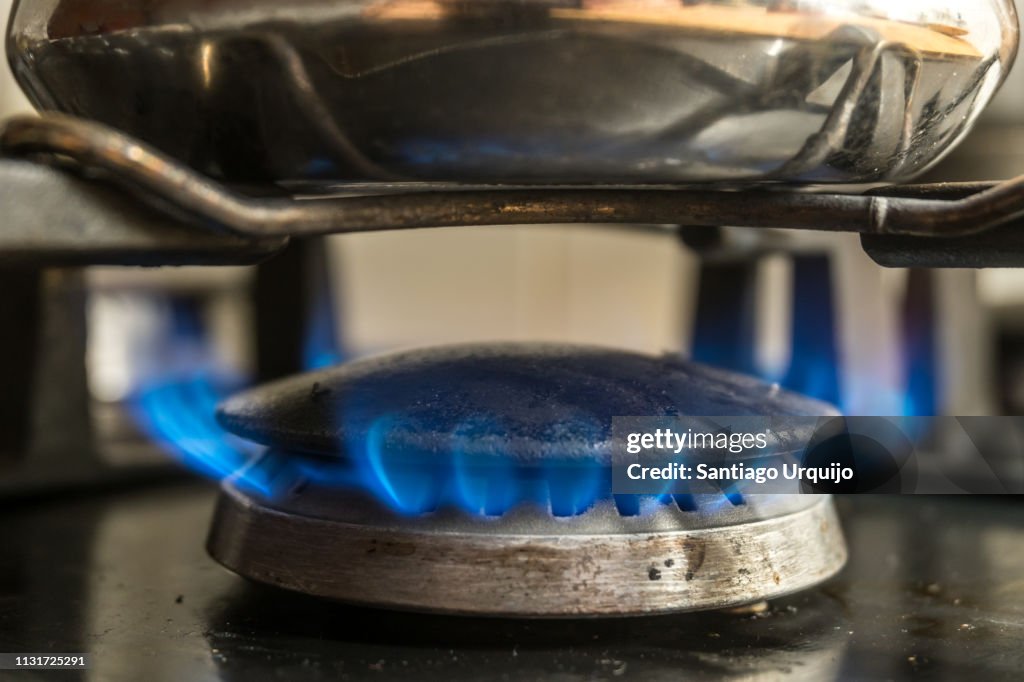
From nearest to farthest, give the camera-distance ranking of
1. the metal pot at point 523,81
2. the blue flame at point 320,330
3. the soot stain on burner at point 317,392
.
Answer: the metal pot at point 523,81 < the soot stain on burner at point 317,392 < the blue flame at point 320,330

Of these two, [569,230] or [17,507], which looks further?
[569,230]

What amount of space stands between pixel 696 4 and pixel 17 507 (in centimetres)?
67

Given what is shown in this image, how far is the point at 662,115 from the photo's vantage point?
48cm

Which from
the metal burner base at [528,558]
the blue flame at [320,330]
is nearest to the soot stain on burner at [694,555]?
the metal burner base at [528,558]

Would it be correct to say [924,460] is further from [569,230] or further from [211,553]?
[569,230]

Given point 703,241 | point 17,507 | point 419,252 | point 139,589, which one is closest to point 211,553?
point 139,589

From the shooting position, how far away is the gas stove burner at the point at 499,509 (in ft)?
1.76

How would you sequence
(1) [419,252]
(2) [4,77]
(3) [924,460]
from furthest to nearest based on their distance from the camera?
1. (1) [419,252]
2. (2) [4,77]
3. (3) [924,460]

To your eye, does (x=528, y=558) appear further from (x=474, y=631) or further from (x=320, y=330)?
(x=320, y=330)

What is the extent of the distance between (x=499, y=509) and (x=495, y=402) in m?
0.05

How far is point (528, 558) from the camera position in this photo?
0.54 m

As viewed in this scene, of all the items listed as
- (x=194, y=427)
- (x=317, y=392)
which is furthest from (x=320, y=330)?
(x=317, y=392)

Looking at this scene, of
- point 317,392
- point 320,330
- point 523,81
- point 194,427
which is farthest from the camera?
point 320,330

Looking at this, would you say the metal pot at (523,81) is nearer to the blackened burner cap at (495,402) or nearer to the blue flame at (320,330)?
the blackened burner cap at (495,402)
